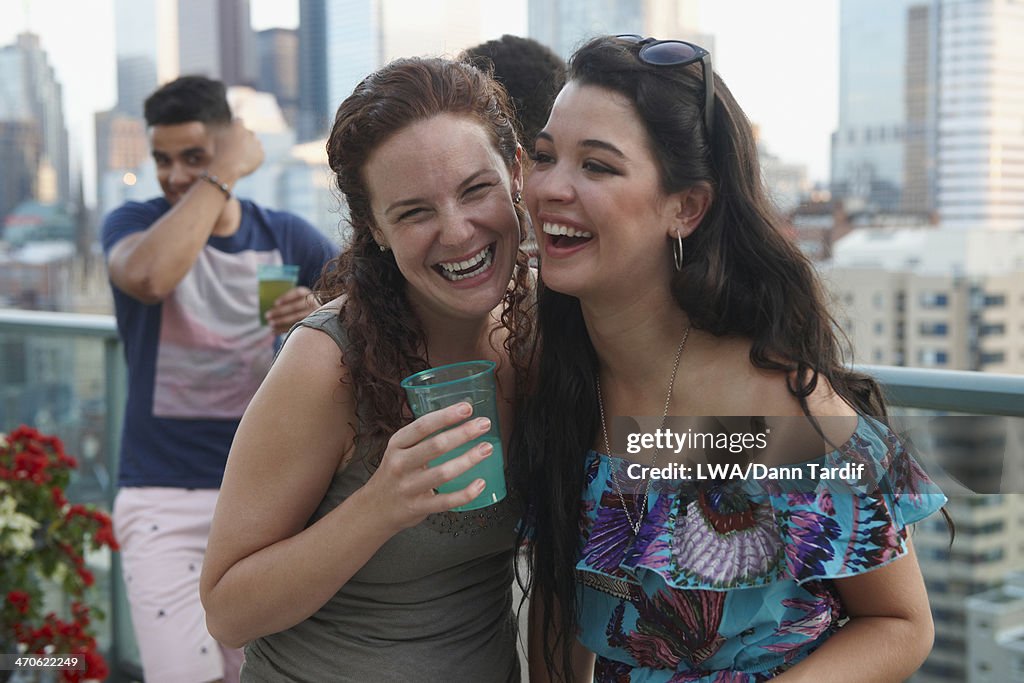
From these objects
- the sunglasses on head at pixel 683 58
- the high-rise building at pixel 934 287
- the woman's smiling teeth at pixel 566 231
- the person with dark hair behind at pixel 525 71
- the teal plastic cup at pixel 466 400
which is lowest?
the high-rise building at pixel 934 287

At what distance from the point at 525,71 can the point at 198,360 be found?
111 centimetres

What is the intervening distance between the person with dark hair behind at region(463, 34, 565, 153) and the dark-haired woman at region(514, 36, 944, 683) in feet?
2.13

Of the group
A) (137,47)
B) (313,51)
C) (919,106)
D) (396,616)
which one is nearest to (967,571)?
(396,616)

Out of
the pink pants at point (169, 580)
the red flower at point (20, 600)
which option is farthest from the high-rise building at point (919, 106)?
the pink pants at point (169, 580)

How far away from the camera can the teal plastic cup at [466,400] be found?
1273 millimetres

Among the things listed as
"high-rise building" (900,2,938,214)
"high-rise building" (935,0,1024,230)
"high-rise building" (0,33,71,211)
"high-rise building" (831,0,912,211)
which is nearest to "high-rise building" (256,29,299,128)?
"high-rise building" (0,33,71,211)

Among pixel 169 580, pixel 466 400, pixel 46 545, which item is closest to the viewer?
pixel 466 400

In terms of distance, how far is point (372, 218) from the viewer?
1525 mm

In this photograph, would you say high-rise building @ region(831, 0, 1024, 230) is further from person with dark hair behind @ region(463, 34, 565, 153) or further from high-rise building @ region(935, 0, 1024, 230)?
person with dark hair behind @ region(463, 34, 565, 153)

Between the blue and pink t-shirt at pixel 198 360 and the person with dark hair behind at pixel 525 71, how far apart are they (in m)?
0.78

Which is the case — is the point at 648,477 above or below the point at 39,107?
below

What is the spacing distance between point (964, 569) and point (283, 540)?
5.13ft

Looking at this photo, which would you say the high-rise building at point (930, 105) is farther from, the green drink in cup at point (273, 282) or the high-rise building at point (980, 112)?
the green drink in cup at point (273, 282)

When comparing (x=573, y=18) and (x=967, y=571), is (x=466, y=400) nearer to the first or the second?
(x=967, y=571)
